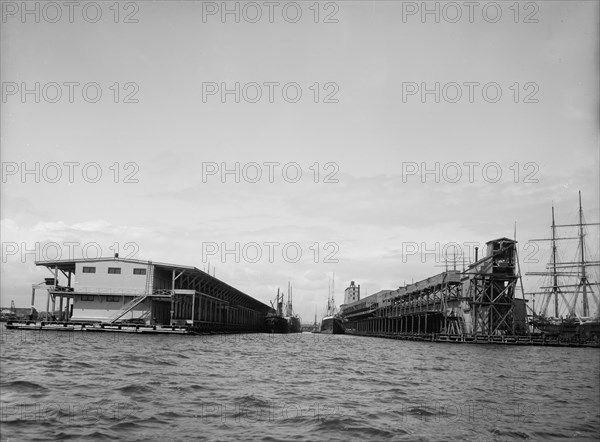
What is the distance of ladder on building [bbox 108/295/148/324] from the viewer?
218ft

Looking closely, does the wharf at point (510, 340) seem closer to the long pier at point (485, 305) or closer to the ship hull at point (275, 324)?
the long pier at point (485, 305)

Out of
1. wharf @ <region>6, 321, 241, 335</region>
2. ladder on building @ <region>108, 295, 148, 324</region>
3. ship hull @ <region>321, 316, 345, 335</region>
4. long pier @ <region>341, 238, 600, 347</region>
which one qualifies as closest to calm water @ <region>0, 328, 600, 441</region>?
wharf @ <region>6, 321, 241, 335</region>

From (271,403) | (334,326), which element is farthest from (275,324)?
(271,403)

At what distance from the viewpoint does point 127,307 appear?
67.4 m

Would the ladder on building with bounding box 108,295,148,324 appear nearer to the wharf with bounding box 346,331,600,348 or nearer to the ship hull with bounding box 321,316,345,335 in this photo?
the wharf with bounding box 346,331,600,348

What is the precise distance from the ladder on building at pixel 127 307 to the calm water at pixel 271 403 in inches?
1400

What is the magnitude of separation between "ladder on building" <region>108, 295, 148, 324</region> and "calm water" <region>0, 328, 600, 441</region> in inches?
1400

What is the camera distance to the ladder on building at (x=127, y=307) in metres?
66.6

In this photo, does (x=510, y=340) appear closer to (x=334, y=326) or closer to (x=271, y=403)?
(x=271, y=403)

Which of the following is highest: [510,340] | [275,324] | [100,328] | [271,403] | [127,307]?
[127,307]

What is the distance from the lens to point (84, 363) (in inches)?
1104

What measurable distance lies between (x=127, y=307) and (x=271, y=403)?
52117mm

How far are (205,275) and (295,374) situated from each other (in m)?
52.7

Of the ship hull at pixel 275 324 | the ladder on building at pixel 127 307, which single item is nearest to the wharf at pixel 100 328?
the ladder on building at pixel 127 307
